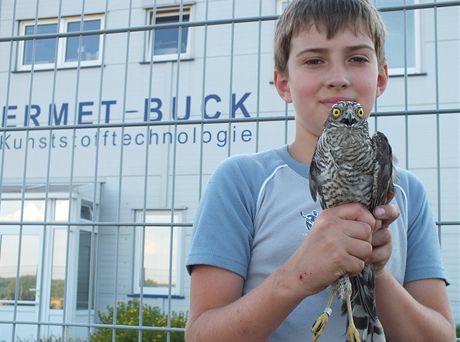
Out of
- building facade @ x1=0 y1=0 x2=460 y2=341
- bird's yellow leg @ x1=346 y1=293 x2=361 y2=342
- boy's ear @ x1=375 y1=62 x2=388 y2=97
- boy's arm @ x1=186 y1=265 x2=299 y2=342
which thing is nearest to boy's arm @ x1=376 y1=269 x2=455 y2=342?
bird's yellow leg @ x1=346 y1=293 x2=361 y2=342

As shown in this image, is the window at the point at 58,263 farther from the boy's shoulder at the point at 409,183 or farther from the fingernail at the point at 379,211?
the fingernail at the point at 379,211

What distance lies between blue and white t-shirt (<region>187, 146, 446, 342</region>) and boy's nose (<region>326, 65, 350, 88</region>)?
0.76ft

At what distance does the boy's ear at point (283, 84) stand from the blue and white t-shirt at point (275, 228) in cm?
18

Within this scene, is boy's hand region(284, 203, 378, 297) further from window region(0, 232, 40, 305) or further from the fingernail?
window region(0, 232, 40, 305)

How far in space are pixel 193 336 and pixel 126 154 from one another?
22.6ft

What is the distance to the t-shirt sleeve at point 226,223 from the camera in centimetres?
133

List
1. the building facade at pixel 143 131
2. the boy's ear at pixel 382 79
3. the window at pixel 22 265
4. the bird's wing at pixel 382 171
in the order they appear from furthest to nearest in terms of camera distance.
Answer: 1. the window at pixel 22 265
2. the building facade at pixel 143 131
3. the boy's ear at pixel 382 79
4. the bird's wing at pixel 382 171

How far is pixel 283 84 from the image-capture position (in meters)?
1.60

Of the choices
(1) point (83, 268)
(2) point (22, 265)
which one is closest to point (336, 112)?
(1) point (83, 268)

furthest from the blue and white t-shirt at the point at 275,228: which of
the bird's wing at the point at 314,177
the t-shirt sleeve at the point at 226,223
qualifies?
the bird's wing at the point at 314,177

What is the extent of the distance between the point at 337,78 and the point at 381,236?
1.29 ft

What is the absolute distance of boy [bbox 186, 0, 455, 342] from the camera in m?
1.21

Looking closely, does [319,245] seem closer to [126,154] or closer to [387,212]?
[387,212]

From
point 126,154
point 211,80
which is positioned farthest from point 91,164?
point 211,80
